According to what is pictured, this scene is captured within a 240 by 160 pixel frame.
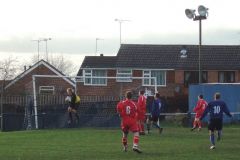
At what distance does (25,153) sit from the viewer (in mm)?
21875

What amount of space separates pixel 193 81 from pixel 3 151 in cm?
4926

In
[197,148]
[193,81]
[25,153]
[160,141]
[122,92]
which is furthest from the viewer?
[193,81]

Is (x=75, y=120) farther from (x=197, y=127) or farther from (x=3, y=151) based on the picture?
(x=3, y=151)

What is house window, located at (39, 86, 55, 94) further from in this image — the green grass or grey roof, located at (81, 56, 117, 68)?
grey roof, located at (81, 56, 117, 68)

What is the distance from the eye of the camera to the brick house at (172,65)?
7112 centimetres

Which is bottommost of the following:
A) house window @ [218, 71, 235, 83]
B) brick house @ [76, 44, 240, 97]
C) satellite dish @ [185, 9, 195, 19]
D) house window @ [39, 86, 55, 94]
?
house window @ [39, 86, 55, 94]

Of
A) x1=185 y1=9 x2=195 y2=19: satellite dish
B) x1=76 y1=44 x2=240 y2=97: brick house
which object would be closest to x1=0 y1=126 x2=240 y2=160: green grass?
x1=185 y1=9 x2=195 y2=19: satellite dish

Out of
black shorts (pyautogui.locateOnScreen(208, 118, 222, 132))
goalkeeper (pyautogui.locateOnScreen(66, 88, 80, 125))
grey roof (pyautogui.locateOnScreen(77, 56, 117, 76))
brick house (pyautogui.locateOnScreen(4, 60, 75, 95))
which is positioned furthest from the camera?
grey roof (pyautogui.locateOnScreen(77, 56, 117, 76))

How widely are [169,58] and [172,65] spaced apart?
4.47ft

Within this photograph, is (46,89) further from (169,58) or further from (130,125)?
(169,58)

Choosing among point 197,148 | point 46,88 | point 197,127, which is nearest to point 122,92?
point 46,88

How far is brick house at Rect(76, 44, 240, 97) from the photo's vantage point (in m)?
71.1

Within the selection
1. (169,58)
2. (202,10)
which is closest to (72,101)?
(202,10)

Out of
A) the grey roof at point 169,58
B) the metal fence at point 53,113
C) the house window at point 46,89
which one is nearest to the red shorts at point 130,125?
the metal fence at point 53,113
